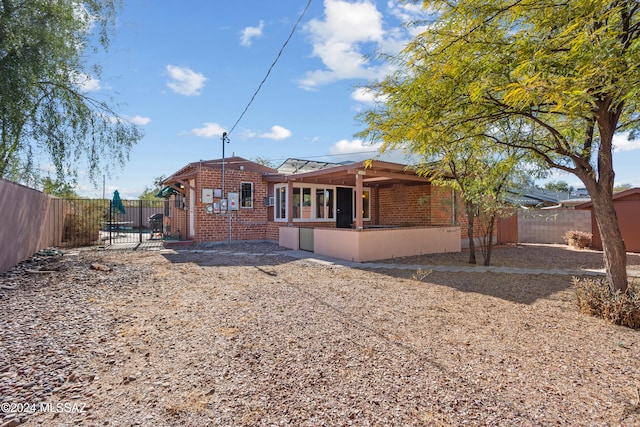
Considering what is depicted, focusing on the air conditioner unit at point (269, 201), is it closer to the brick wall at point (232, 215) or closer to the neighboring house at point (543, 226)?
the brick wall at point (232, 215)

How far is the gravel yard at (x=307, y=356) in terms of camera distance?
87.0 inches

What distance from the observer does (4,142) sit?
22.6ft

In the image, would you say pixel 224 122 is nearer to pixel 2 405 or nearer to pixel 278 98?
pixel 278 98

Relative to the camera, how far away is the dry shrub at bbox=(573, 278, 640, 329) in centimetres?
389

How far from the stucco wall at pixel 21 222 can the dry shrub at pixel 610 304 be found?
383 inches

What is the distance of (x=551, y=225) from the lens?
47.9ft

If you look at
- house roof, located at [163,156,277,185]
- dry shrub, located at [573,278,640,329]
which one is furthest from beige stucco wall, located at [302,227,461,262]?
dry shrub, located at [573,278,640,329]

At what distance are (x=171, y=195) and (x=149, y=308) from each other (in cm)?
1480

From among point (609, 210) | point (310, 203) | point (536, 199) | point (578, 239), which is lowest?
point (578, 239)

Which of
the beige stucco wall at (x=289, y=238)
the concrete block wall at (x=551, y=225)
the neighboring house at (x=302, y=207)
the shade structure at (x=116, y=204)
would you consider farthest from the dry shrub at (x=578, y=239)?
the shade structure at (x=116, y=204)

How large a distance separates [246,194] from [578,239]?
13132mm

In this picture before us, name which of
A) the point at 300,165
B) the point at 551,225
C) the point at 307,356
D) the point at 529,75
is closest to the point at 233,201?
the point at 300,165

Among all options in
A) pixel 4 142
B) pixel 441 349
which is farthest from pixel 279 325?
pixel 4 142

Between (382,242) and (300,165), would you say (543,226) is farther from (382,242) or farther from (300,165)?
(300,165)
